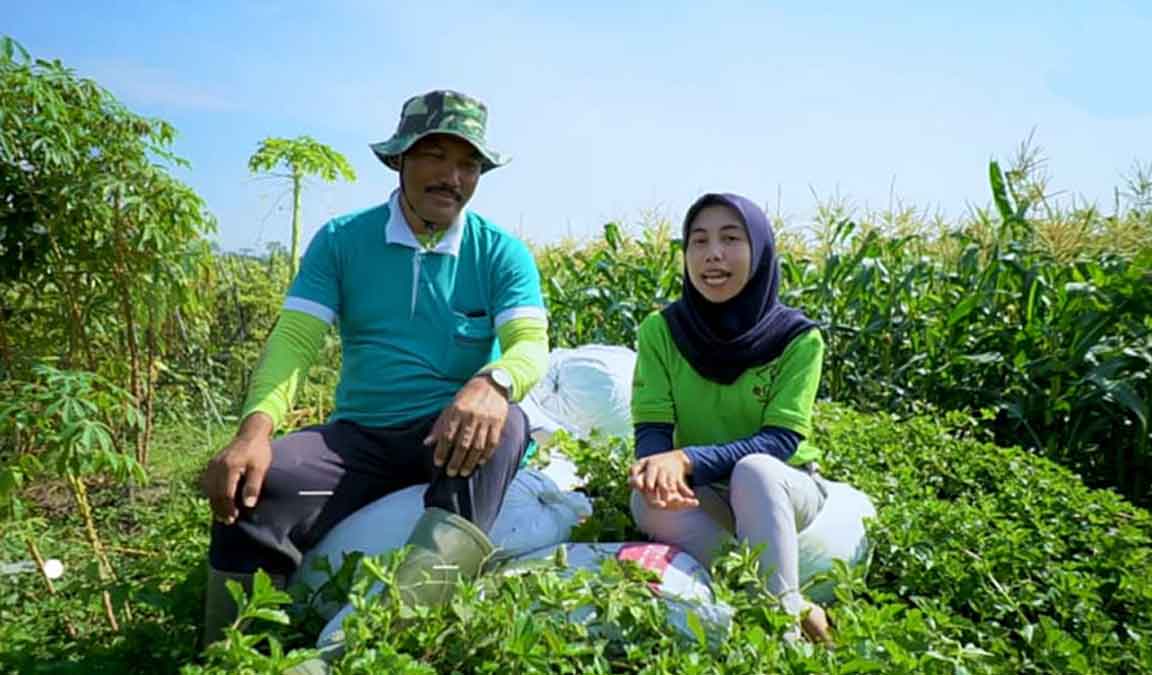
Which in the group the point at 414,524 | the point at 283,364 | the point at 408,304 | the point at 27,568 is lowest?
the point at 27,568

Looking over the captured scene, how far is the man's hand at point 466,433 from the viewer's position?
1.96 meters

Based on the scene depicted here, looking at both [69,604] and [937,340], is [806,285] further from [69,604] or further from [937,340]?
[69,604]

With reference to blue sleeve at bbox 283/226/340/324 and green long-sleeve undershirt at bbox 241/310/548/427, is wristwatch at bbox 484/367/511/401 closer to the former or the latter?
green long-sleeve undershirt at bbox 241/310/548/427

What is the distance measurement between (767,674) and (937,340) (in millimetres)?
3615

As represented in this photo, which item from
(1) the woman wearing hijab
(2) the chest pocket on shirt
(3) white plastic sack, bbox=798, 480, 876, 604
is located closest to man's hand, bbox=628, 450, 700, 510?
(1) the woman wearing hijab

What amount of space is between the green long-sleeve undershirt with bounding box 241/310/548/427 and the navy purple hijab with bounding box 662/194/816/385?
41 cm

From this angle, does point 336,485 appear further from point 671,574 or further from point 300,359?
point 671,574

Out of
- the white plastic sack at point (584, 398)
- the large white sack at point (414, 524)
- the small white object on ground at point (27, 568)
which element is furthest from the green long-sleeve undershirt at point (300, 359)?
the white plastic sack at point (584, 398)

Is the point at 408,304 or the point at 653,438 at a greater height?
the point at 408,304

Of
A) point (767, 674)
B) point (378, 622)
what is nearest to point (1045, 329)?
point (767, 674)

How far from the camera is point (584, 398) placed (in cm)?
381

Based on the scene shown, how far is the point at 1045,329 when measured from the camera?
4.21 m

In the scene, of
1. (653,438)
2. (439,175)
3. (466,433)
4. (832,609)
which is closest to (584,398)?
(653,438)

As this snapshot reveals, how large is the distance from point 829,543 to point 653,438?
0.53 meters
